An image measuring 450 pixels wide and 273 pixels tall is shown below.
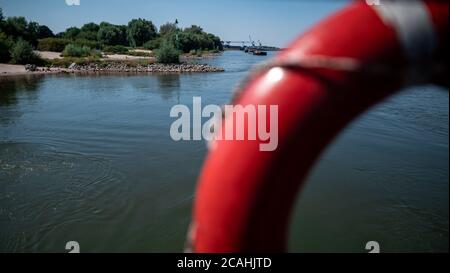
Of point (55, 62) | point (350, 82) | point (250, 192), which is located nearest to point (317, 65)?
point (350, 82)

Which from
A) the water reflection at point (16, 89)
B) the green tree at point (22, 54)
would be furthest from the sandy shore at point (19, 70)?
the water reflection at point (16, 89)

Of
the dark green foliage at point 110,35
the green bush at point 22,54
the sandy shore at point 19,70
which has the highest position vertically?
the dark green foliage at point 110,35

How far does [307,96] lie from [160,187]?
5777 mm

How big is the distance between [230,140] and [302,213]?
180 inches

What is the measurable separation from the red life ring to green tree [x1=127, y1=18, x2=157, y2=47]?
8204 cm

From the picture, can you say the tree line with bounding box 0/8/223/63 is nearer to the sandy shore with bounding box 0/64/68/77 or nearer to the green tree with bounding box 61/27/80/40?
the green tree with bounding box 61/27/80/40

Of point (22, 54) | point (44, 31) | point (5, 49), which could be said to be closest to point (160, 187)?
point (22, 54)

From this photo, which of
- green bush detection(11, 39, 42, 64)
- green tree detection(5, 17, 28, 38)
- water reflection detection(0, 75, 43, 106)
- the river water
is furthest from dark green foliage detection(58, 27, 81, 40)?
the river water

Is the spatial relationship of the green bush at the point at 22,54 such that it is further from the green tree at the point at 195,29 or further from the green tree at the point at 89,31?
the green tree at the point at 195,29

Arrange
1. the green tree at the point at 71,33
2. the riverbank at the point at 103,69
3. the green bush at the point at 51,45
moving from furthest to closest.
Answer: the green tree at the point at 71,33
the green bush at the point at 51,45
the riverbank at the point at 103,69

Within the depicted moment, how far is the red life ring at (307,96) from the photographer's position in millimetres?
1482

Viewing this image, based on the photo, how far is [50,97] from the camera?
17.9 metres

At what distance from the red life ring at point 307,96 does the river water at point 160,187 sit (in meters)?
0.84
